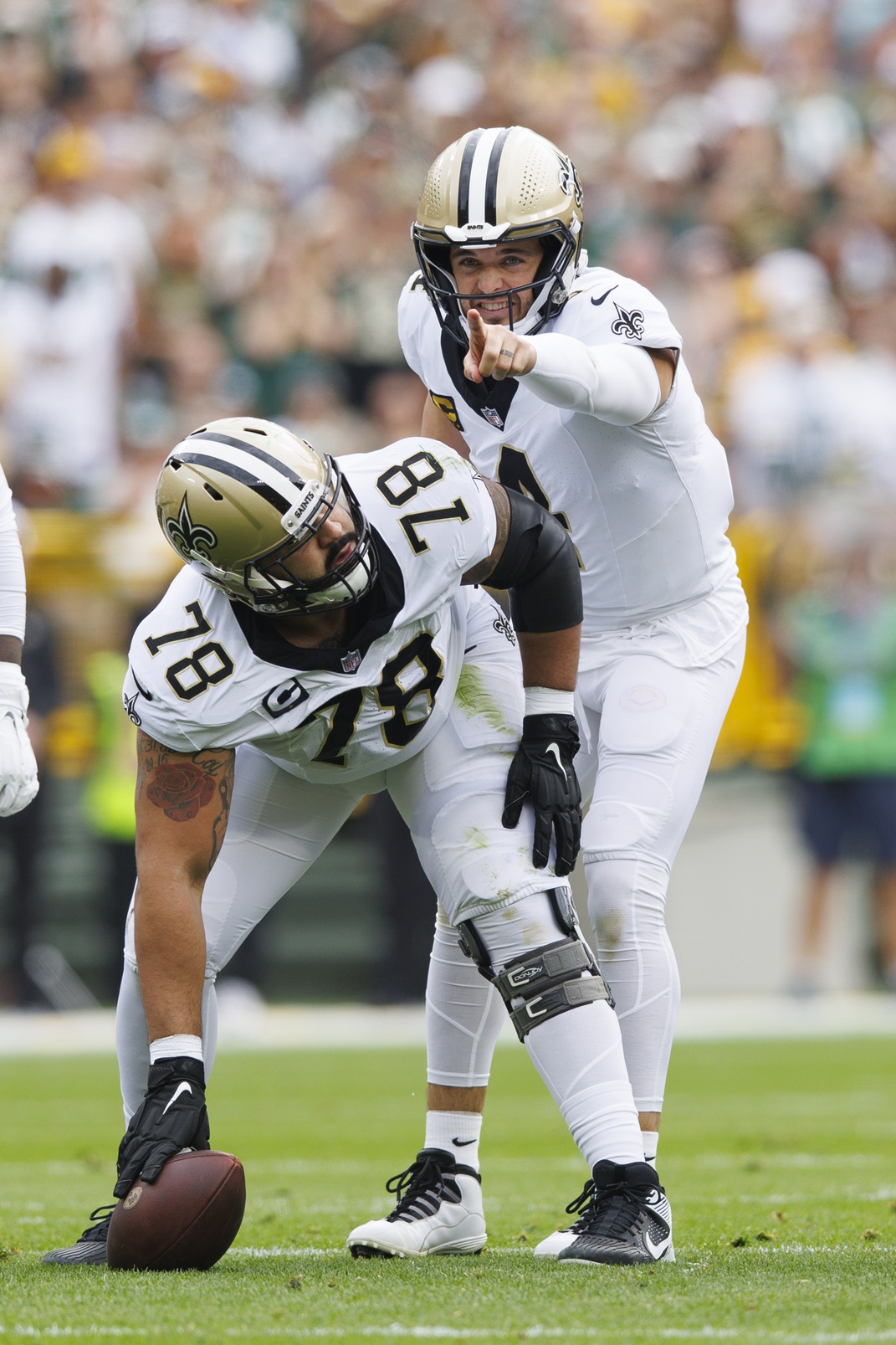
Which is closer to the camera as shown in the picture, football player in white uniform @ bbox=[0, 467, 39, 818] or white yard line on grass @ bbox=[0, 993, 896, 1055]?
football player in white uniform @ bbox=[0, 467, 39, 818]

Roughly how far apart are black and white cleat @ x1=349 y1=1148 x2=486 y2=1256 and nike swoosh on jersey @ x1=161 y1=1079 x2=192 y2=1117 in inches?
21.1

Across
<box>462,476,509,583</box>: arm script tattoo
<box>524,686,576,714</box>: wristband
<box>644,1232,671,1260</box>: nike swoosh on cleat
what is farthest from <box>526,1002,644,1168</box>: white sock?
<box>462,476,509,583</box>: arm script tattoo

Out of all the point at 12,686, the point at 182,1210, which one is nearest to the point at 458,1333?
the point at 182,1210

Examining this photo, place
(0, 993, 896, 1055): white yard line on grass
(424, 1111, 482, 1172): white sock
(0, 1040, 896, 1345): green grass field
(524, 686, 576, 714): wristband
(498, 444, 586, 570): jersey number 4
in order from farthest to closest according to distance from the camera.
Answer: (0, 993, 896, 1055): white yard line on grass
(498, 444, 586, 570): jersey number 4
(424, 1111, 482, 1172): white sock
(524, 686, 576, 714): wristband
(0, 1040, 896, 1345): green grass field

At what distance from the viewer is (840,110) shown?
39.9 feet

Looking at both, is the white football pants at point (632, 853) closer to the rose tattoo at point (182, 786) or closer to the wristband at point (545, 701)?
the wristband at point (545, 701)

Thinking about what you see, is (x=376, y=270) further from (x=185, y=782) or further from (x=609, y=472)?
(x=185, y=782)

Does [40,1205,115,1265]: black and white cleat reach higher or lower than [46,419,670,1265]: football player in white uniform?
lower

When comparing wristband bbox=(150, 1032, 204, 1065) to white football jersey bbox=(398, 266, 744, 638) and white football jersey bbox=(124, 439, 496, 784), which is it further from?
white football jersey bbox=(398, 266, 744, 638)

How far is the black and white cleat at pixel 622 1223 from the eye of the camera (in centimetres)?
348

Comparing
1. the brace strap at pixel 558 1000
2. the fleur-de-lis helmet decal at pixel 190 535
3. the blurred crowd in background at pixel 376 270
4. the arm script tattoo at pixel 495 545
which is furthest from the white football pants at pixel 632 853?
the blurred crowd in background at pixel 376 270

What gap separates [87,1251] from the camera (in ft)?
12.1

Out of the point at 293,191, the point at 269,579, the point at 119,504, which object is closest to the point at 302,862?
the point at 269,579

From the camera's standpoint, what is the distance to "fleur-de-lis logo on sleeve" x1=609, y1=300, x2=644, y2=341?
384cm
